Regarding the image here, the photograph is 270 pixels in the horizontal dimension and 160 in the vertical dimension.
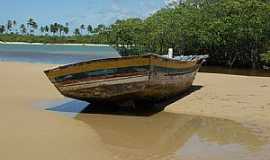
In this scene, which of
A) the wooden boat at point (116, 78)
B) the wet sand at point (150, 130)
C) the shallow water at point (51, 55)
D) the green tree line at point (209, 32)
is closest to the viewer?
the wet sand at point (150, 130)

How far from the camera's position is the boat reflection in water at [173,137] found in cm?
730

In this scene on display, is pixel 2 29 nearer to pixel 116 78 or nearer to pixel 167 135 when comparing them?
pixel 116 78

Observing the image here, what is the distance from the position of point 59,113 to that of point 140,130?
2.58 meters

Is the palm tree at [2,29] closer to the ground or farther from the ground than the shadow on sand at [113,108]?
farther from the ground

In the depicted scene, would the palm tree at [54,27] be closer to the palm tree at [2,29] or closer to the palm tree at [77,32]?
the palm tree at [77,32]

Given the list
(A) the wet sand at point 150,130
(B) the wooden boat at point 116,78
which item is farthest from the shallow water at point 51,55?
(B) the wooden boat at point 116,78

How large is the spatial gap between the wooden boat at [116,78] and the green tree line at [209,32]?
60.4 feet

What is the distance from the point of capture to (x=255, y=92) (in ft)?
45.0

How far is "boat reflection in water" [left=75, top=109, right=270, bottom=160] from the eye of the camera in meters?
7.30

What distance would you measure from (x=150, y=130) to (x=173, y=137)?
67 centimetres

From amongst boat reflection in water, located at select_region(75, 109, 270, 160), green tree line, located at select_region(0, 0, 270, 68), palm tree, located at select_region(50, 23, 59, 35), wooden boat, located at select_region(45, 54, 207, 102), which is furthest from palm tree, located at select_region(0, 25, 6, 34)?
boat reflection in water, located at select_region(75, 109, 270, 160)

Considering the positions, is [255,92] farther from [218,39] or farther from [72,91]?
[218,39]

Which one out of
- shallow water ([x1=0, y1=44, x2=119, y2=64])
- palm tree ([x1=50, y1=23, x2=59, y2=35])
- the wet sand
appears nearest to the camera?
the wet sand

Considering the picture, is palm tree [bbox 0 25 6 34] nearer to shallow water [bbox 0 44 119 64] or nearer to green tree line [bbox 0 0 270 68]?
shallow water [bbox 0 44 119 64]
